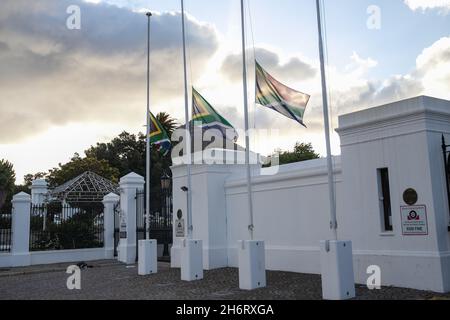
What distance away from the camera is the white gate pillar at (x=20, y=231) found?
57.3 feet

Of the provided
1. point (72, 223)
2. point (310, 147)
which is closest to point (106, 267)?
point (72, 223)

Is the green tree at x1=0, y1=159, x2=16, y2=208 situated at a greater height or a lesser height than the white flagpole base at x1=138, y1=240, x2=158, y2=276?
greater

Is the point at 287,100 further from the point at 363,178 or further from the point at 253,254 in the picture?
the point at 253,254

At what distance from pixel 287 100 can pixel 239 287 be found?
14.5 feet

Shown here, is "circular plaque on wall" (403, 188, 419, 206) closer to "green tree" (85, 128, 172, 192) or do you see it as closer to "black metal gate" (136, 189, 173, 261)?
"black metal gate" (136, 189, 173, 261)

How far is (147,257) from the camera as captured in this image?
13984 mm

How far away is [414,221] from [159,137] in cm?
815

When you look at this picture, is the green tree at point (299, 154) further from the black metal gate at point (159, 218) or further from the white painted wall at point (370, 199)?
the white painted wall at point (370, 199)

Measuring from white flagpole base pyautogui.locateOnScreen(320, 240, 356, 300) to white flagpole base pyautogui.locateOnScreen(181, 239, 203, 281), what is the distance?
4.40 metres

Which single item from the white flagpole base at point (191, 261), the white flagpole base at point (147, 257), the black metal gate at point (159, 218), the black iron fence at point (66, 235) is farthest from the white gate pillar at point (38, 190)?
the white flagpole base at point (191, 261)

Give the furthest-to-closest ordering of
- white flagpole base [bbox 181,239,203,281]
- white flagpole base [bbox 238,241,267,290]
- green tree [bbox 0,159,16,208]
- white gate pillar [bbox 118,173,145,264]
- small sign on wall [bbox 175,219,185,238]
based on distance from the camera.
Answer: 1. green tree [bbox 0,159,16,208]
2. white gate pillar [bbox 118,173,145,264]
3. small sign on wall [bbox 175,219,185,238]
4. white flagpole base [bbox 181,239,203,281]
5. white flagpole base [bbox 238,241,267,290]

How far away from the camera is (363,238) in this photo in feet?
35.3

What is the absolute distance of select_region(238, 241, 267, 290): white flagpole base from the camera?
1045cm

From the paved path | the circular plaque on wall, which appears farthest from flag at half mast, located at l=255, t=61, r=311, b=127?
the paved path
